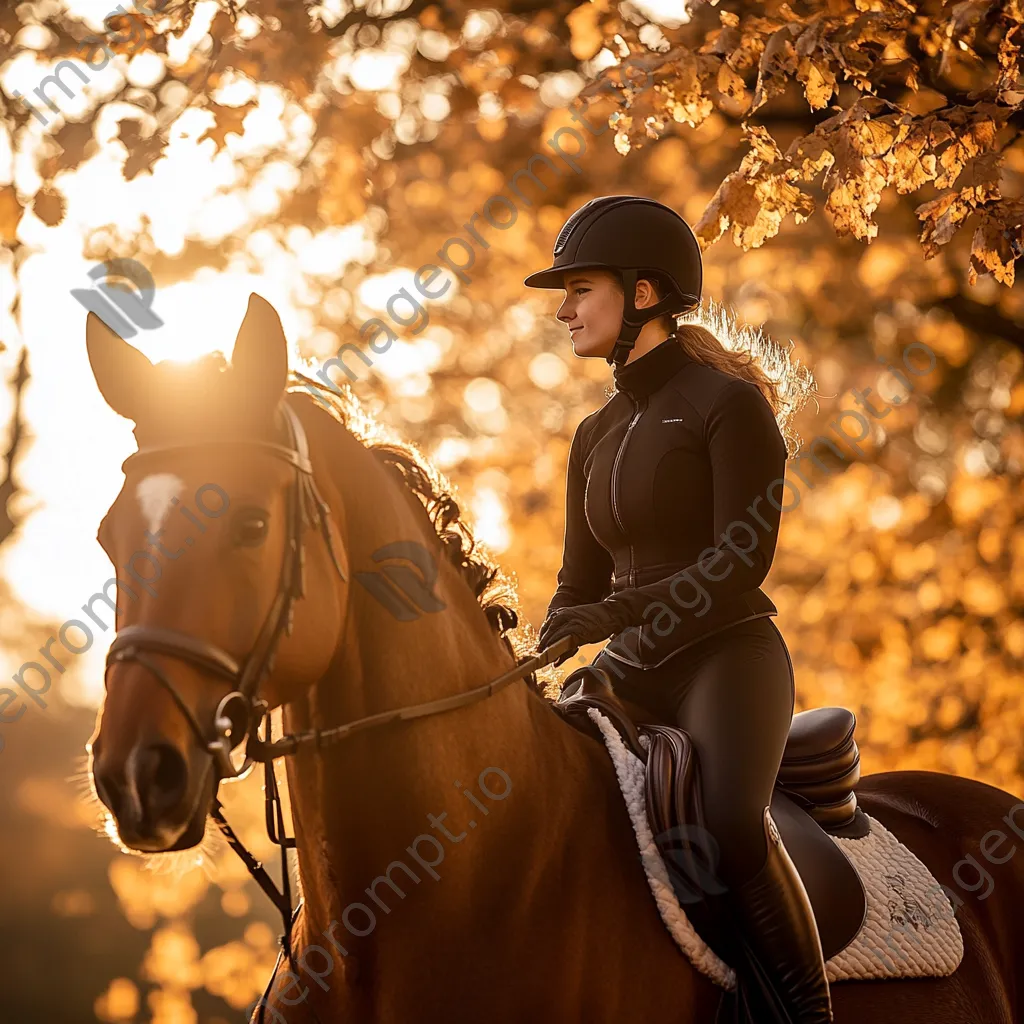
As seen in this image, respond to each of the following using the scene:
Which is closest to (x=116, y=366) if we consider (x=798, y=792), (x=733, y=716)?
(x=733, y=716)

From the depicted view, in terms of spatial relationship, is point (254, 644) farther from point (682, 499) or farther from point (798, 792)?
point (798, 792)

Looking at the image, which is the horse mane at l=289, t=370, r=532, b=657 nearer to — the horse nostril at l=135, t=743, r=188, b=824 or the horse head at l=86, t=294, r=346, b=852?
the horse head at l=86, t=294, r=346, b=852

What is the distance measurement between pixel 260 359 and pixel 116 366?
1.28 feet

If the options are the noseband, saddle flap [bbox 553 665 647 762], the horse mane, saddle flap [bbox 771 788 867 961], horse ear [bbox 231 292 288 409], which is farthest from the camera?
saddle flap [bbox 771 788 867 961]

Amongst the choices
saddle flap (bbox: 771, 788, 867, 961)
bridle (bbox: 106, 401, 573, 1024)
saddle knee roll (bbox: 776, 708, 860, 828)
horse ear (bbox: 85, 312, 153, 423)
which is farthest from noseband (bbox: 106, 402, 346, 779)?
saddle knee roll (bbox: 776, 708, 860, 828)

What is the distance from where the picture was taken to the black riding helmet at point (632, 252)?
3.80m

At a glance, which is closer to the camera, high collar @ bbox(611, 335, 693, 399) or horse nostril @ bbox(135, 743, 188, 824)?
horse nostril @ bbox(135, 743, 188, 824)

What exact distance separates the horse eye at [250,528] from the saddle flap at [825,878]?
1.97m

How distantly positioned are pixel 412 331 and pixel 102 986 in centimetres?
1627

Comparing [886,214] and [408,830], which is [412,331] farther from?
[408,830]

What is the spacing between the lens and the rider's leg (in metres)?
3.35

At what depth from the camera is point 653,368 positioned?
3.86 metres

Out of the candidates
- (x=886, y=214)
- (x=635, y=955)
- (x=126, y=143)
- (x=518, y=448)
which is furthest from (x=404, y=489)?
(x=518, y=448)

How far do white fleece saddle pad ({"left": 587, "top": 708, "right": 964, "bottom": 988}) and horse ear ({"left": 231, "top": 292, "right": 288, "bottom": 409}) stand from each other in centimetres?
147
